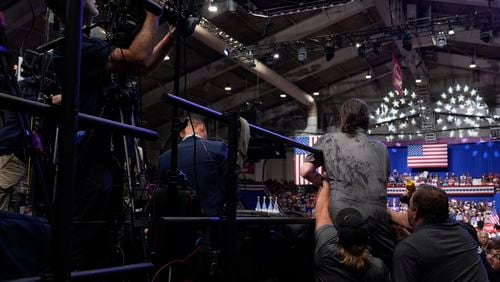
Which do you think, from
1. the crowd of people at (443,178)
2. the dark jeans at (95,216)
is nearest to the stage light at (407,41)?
the crowd of people at (443,178)

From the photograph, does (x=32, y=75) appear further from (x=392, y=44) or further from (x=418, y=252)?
(x=392, y=44)

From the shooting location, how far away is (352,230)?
2199 mm

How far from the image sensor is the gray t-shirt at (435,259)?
93.2 inches

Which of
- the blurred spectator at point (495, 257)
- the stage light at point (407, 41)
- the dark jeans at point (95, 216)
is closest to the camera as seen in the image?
the dark jeans at point (95, 216)

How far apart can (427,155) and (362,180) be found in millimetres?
12187

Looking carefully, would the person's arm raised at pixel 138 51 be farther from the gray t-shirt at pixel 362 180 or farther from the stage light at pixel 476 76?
the stage light at pixel 476 76

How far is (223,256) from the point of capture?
1955 millimetres

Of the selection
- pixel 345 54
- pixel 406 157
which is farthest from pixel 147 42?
pixel 406 157

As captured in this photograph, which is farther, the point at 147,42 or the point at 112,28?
the point at 112,28

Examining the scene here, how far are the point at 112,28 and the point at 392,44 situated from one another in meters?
12.8

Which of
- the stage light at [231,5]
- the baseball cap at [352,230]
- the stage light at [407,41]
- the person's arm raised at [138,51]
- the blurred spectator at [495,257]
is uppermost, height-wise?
the stage light at [231,5]

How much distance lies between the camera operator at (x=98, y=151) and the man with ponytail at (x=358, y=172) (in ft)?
3.94

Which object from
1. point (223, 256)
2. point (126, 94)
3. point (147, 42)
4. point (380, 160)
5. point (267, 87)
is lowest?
point (223, 256)

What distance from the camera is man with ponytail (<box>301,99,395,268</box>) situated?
2.49 meters
